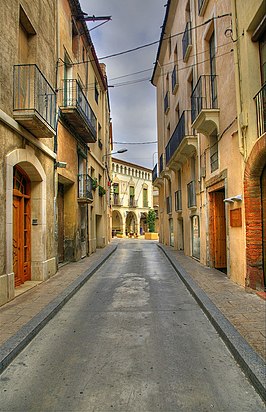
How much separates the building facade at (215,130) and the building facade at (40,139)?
15.3 ft

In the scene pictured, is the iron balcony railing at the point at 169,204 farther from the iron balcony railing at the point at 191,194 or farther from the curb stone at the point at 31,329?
the curb stone at the point at 31,329

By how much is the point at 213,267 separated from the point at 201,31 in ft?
27.3

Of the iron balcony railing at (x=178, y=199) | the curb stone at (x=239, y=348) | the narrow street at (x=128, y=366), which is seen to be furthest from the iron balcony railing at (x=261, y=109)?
the iron balcony railing at (x=178, y=199)

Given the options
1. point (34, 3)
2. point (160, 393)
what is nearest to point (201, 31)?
point (34, 3)

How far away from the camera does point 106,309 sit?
610cm

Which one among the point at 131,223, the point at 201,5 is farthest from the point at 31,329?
the point at 131,223

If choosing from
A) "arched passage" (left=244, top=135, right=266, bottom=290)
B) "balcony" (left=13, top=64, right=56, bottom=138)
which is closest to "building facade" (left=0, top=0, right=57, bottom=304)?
"balcony" (left=13, top=64, right=56, bottom=138)

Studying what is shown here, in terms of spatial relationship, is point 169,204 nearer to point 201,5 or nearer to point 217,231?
point 217,231

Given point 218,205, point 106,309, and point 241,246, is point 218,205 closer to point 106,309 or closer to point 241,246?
point 241,246

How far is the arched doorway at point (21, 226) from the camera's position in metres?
8.02

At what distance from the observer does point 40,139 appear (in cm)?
868

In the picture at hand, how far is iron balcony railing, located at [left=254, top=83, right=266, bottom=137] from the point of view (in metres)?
6.39

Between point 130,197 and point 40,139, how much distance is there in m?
36.5

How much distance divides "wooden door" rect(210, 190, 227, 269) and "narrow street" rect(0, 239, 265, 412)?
444cm
